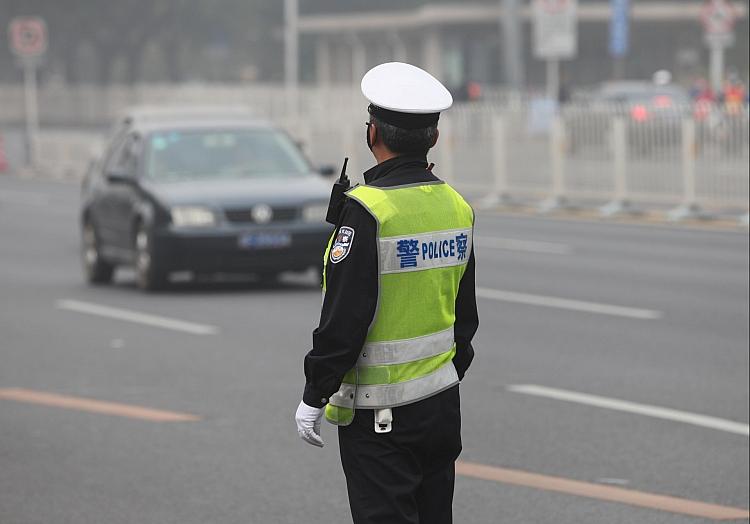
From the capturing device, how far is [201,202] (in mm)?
15406

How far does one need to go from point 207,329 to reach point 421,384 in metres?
8.69

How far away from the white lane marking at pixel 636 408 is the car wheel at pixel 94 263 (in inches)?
295

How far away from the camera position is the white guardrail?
23109mm

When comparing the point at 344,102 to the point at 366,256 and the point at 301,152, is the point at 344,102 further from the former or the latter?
the point at 366,256

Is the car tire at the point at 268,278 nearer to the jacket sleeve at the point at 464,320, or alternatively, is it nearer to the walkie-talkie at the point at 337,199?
the jacket sleeve at the point at 464,320

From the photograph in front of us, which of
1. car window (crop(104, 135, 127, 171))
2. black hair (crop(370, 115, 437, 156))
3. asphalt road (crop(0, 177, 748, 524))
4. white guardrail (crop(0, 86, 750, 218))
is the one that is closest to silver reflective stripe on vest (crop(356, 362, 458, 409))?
black hair (crop(370, 115, 437, 156))

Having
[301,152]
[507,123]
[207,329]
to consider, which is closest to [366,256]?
[207,329]

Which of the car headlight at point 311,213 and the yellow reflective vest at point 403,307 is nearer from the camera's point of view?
the yellow reflective vest at point 403,307

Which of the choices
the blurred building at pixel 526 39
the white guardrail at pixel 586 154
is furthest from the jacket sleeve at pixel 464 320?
the blurred building at pixel 526 39

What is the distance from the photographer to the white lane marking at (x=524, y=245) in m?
20.0

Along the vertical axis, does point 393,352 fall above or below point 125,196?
above

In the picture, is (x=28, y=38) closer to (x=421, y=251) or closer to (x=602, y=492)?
(x=602, y=492)

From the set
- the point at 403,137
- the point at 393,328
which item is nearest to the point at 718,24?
the point at 403,137

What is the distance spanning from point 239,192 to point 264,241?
563mm
